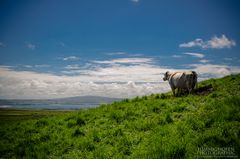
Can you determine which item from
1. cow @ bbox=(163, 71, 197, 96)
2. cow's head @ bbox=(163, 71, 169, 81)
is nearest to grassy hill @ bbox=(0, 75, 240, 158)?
cow @ bbox=(163, 71, 197, 96)

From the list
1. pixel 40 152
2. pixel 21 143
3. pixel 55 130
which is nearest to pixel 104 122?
pixel 55 130

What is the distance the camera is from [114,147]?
29.6 ft

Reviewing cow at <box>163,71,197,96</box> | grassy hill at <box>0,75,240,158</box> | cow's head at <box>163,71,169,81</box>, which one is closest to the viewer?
grassy hill at <box>0,75,240,158</box>

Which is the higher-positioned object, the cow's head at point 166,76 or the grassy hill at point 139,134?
the cow's head at point 166,76

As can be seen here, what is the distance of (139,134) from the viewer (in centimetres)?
969

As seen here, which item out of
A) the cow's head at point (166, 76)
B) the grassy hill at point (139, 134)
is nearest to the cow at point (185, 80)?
the cow's head at point (166, 76)

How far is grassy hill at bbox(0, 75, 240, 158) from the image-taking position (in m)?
7.05

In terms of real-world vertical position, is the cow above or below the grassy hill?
above

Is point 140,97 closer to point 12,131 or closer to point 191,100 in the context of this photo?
point 191,100

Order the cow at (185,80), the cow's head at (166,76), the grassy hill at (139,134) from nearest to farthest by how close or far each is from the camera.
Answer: the grassy hill at (139,134), the cow at (185,80), the cow's head at (166,76)

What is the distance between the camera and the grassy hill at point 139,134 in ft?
23.1

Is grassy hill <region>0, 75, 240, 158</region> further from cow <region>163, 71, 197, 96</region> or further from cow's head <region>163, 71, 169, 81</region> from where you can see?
cow's head <region>163, 71, 169, 81</region>

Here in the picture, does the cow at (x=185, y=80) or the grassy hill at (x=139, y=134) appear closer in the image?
the grassy hill at (x=139, y=134)

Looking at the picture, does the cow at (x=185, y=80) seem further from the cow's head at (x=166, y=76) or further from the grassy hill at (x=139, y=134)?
the grassy hill at (x=139, y=134)
